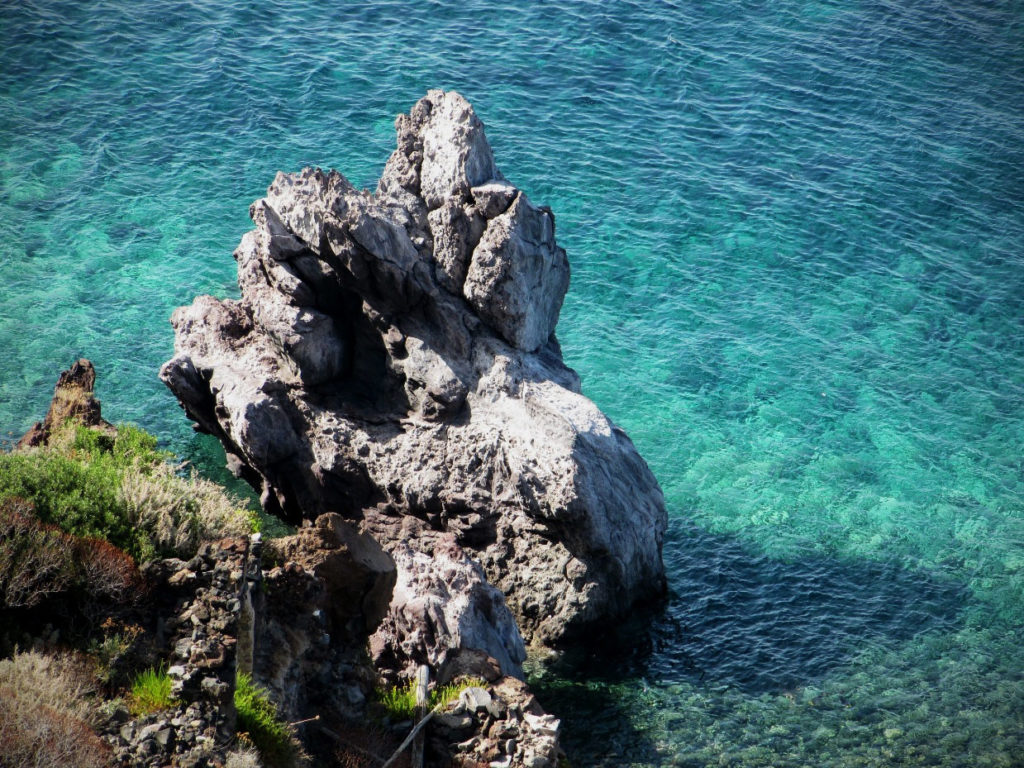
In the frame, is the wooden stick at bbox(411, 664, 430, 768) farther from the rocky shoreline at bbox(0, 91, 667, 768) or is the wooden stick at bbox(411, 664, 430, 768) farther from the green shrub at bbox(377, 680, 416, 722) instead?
the rocky shoreline at bbox(0, 91, 667, 768)

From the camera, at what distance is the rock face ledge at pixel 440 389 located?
86.7 ft

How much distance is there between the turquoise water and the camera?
86.8 ft

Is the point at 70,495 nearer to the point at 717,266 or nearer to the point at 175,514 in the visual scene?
the point at 175,514

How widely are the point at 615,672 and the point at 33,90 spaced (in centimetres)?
4541

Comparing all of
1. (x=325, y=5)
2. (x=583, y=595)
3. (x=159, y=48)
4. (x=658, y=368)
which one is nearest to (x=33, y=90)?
(x=159, y=48)

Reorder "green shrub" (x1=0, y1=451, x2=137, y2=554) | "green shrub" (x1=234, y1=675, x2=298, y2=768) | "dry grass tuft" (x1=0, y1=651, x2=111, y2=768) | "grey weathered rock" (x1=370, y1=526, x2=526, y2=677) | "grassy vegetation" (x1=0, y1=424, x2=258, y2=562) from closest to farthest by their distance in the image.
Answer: "dry grass tuft" (x1=0, y1=651, x2=111, y2=768) < "green shrub" (x1=234, y1=675, x2=298, y2=768) < "green shrub" (x1=0, y1=451, x2=137, y2=554) < "grassy vegetation" (x1=0, y1=424, x2=258, y2=562) < "grey weathered rock" (x1=370, y1=526, x2=526, y2=677)

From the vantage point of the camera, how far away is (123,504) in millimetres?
19234

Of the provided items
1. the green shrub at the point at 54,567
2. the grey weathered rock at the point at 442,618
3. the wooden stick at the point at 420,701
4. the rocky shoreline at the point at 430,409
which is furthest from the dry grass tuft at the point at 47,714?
the grey weathered rock at the point at 442,618

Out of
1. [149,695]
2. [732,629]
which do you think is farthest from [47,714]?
[732,629]

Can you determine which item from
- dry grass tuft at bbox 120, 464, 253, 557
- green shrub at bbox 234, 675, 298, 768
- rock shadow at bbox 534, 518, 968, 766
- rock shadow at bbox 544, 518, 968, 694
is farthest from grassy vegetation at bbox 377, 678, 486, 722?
rock shadow at bbox 544, 518, 968, 694

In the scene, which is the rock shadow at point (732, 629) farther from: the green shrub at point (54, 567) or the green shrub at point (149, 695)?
the green shrub at point (54, 567)

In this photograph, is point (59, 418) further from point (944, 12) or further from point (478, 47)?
point (944, 12)

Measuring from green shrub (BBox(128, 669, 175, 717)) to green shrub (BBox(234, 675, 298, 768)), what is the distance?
3.58 ft

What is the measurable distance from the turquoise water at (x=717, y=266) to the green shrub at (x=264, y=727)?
835cm
